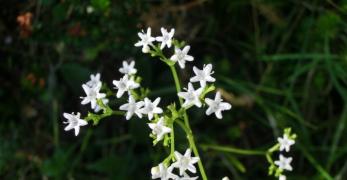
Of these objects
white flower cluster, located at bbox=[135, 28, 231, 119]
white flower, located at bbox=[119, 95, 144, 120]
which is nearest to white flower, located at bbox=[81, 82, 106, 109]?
white flower, located at bbox=[119, 95, 144, 120]

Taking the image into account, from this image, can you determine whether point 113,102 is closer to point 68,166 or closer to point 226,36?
point 68,166

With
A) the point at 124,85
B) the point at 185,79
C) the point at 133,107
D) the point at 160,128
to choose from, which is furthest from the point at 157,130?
the point at 185,79

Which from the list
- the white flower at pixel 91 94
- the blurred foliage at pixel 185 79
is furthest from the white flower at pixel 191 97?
the blurred foliage at pixel 185 79

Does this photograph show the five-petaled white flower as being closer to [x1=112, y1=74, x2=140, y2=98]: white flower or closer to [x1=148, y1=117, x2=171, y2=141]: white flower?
[x1=148, y1=117, x2=171, y2=141]: white flower

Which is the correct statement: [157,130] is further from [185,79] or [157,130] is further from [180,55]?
[185,79]

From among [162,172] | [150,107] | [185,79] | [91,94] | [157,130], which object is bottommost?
[162,172]

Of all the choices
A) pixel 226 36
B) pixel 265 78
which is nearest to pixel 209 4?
pixel 226 36
